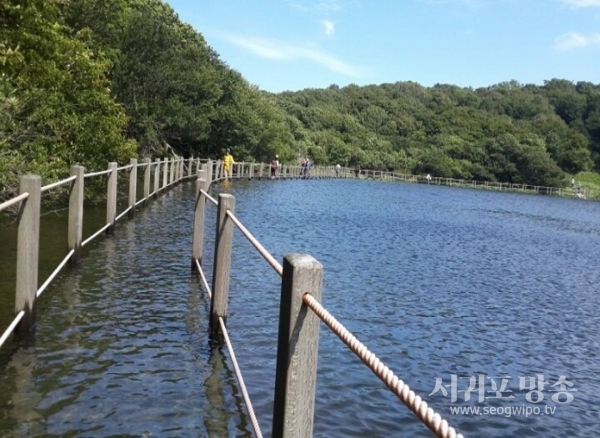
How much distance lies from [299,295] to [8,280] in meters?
5.42

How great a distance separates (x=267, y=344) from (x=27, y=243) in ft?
7.96

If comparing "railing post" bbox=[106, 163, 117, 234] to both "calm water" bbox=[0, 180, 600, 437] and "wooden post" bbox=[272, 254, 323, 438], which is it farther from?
"wooden post" bbox=[272, 254, 323, 438]

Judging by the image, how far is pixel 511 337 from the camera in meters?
8.10

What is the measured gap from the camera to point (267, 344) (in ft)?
20.7

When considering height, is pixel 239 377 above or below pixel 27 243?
below

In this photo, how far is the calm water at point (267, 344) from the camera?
4.55m

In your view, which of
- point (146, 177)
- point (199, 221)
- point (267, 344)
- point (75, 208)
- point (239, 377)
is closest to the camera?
point (239, 377)

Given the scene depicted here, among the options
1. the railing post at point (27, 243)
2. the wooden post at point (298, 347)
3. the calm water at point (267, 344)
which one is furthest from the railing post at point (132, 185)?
the wooden post at point (298, 347)

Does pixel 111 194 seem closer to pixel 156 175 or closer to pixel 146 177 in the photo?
pixel 146 177

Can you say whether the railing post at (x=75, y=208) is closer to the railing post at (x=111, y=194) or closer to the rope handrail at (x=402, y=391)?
the railing post at (x=111, y=194)

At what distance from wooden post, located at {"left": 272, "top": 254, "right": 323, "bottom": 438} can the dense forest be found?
717 cm

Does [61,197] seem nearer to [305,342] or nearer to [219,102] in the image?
[305,342]

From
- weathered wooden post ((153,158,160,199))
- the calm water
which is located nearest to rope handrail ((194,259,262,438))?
the calm water

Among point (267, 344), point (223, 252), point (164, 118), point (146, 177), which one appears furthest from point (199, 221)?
point (164, 118)
